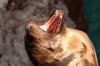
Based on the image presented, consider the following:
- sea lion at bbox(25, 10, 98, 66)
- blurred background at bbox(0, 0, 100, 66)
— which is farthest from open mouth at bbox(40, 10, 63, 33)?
blurred background at bbox(0, 0, 100, 66)

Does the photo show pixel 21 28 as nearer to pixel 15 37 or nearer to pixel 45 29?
pixel 15 37

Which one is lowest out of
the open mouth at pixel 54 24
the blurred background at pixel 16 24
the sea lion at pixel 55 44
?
the blurred background at pixel 16 24

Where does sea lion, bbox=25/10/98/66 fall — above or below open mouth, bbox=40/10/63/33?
below

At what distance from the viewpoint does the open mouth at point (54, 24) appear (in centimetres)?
98

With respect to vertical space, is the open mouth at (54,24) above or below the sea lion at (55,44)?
above

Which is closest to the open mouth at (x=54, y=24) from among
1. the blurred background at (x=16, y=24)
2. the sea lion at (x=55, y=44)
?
the sea lion at (x=55, y=44)

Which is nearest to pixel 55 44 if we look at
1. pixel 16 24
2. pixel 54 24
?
pixel 54 24

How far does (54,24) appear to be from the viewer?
99 centimetres

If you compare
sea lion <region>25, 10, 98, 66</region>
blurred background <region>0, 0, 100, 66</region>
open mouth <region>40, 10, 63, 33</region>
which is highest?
open mouth <region>40, 10, 63, 33</region>

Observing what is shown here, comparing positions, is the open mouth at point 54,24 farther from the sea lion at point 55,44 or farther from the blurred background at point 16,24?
the blurred background at point 16,24

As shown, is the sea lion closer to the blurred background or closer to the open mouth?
the open mouth

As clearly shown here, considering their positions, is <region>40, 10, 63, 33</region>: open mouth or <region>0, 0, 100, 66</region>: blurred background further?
Result: <region>0, 0, 100, 66</region>: blurred background

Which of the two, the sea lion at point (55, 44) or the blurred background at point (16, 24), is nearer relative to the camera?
the sea lion at point (55, 44)

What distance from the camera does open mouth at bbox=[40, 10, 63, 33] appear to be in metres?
0.98
